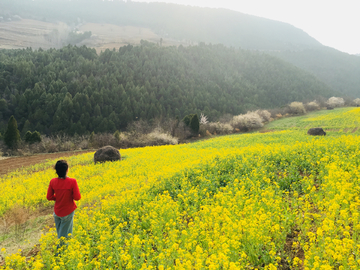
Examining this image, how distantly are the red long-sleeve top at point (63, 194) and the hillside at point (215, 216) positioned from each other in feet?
2.97

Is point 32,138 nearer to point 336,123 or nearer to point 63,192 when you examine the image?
point 63,192

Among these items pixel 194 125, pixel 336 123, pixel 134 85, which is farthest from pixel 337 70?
pixel 194 125

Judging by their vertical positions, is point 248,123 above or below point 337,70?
below

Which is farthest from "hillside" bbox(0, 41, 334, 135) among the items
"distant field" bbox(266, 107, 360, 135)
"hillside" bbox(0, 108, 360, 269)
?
"hillside" bbox(0, 108, 360, 269)

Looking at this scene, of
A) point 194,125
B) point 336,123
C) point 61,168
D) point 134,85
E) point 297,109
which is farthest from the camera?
point 134,85

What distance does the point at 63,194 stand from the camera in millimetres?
6230

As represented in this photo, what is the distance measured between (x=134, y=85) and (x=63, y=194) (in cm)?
8050

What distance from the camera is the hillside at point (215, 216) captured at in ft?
16.0

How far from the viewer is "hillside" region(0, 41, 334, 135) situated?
196 feet

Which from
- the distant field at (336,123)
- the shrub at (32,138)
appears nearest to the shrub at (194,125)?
the distant field at (336,123)

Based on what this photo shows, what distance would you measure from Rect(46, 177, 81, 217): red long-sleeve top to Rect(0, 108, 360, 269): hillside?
90 centimetres

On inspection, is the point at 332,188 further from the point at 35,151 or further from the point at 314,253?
the point at 35,151

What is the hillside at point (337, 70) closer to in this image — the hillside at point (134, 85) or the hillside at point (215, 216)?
the hillside at point (134, 85)

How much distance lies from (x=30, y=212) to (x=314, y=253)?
1162 cm
